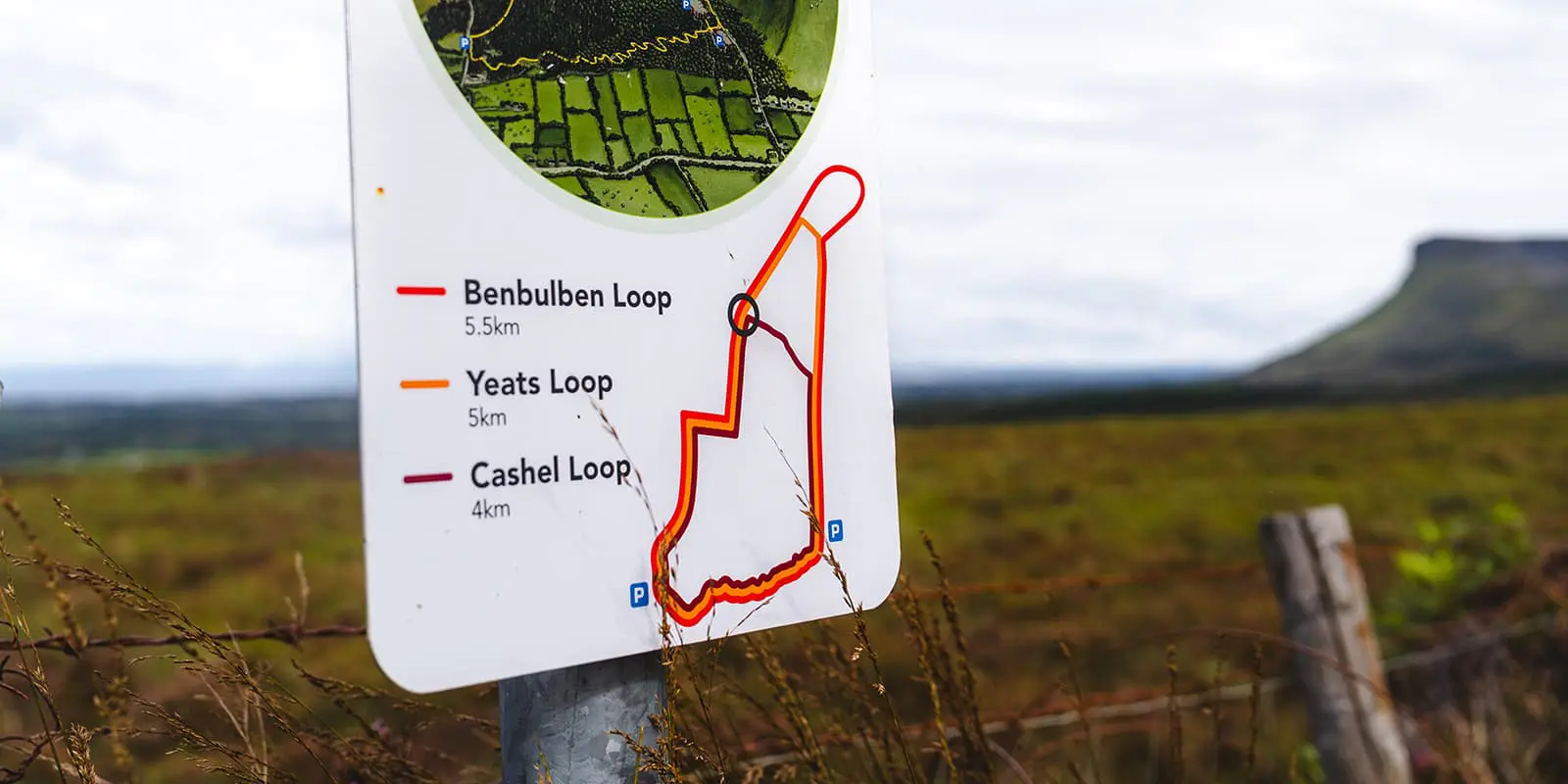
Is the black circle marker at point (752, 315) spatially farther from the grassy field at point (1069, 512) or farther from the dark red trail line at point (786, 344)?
the grassy field at point (1069, 512)

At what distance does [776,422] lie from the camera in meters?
1.34

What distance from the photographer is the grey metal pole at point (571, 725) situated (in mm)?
1140

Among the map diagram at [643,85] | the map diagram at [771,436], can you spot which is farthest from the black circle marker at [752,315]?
the map diagram at [643,85]

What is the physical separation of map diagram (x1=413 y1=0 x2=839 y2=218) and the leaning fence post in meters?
2.23

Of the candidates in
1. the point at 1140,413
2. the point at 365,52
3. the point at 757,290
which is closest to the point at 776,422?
the point at 757,290

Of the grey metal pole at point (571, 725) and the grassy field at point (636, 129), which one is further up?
the grassy field at point (636, 129)

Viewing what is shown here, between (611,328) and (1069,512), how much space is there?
1635 cm

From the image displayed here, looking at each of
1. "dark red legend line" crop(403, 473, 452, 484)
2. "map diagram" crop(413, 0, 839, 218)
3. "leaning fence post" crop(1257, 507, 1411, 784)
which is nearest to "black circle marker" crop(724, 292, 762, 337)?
"map diagram" crop(413, 0, 839, 218)

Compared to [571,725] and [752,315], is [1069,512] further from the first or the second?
[571,725]

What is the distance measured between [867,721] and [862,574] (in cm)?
47

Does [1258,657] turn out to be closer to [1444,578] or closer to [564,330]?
[564,330]

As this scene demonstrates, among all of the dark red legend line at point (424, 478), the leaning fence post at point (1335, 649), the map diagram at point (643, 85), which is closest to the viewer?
the dark red legend line at point (424, 478)

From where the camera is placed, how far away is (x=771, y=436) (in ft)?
4.37

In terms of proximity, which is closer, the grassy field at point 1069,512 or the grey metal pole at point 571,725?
the grey metal pole at point 571,725
